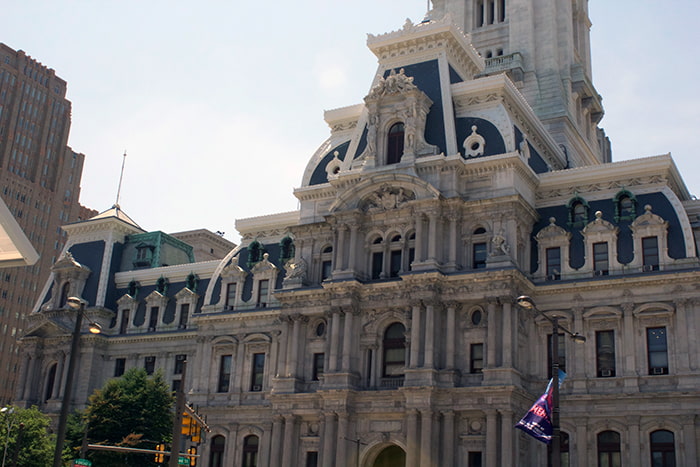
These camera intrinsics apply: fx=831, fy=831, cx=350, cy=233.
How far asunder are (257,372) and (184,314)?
12282mm

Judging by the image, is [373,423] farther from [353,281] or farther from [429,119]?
[429,119]

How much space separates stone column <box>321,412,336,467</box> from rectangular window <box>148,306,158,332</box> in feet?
85.3

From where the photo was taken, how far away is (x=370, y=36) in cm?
6438

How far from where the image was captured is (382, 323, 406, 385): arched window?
5297 cm

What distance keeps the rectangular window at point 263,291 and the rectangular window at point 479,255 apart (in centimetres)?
1856

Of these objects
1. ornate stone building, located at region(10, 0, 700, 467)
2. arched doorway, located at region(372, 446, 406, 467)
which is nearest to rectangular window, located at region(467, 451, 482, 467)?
ornate stone building, located at region(10, 0, 700, 467)

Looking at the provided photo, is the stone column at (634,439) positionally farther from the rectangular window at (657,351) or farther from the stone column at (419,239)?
the stone column at (419,239)

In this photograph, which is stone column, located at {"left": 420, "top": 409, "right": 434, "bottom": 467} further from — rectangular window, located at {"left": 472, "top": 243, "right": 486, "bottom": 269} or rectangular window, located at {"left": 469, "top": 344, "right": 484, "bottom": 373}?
rectangular window, located at {"left": 472, "top": 243, "right": 486, "bottom": 269}

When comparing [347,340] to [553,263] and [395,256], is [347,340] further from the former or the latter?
[553,263]

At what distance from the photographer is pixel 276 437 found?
180 ft

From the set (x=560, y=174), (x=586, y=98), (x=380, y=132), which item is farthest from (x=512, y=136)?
(x=586, y=98)

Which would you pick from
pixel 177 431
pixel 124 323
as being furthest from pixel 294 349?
pixel 177 431

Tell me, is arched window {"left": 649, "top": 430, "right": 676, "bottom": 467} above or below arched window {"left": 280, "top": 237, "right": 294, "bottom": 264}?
below

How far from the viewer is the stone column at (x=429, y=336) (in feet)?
164
